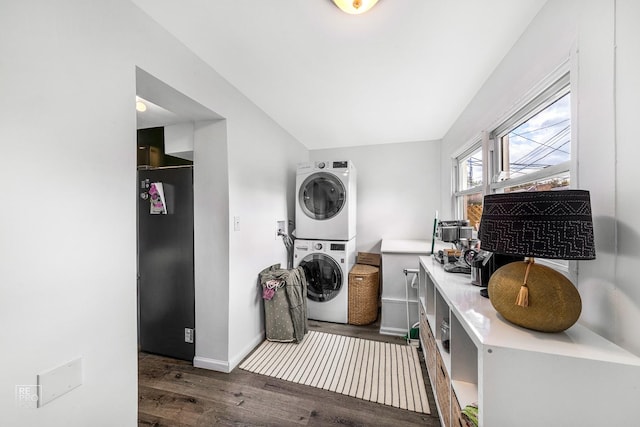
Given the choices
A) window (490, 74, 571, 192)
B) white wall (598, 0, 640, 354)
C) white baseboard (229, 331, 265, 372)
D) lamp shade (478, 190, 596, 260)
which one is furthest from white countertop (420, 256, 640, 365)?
white baseboard (229, 331, 265, 372)

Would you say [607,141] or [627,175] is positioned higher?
[607,141]

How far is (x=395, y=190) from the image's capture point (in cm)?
352

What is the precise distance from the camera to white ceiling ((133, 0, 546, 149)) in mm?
1184

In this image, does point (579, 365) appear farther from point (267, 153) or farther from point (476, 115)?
point (267, 153)

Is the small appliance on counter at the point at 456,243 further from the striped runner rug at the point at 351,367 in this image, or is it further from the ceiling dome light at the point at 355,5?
the ceiling dome light at the point at 355,5

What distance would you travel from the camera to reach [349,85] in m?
1.91

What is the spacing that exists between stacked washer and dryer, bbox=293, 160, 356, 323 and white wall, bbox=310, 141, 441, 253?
0.67 metres

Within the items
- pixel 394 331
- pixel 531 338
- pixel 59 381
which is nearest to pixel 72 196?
pixel 59 381

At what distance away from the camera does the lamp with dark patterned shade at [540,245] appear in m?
0.69

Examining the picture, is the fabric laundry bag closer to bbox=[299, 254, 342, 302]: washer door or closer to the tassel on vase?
bbox=[299, 254, 342, 302]: washer door

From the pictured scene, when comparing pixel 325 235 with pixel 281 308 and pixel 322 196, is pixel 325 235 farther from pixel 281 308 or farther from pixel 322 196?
pixel 281 308

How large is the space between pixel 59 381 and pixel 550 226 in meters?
1.84

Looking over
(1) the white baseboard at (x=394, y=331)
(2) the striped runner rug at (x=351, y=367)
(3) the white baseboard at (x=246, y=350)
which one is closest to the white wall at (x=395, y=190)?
(1) the white baseboard at (x=394, y=331)

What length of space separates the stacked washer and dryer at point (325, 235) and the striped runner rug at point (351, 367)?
465 mm
